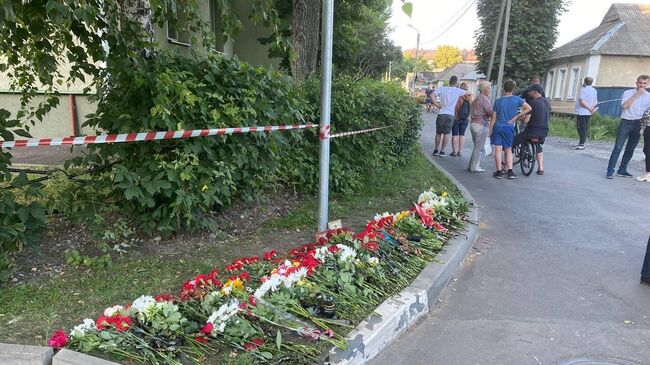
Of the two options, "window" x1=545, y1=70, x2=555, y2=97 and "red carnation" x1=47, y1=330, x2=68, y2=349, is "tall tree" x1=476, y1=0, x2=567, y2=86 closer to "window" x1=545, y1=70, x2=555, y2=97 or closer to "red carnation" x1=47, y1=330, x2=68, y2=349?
"window" x1=545, y1=70, x2=555, y2=97

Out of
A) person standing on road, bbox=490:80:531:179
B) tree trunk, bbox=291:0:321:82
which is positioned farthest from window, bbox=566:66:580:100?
tree trunk, bbox=291:0:321:82

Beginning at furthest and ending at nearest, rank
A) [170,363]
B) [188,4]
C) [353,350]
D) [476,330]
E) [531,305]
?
[188,4] < [531,305] < [476,330] < [353,350] < [170,363]

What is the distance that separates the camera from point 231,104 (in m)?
4.23

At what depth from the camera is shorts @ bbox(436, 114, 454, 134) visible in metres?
10.7

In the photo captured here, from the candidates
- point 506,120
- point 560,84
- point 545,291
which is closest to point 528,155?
point 506,120

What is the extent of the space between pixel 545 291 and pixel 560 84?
32182mm

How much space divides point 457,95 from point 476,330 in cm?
780

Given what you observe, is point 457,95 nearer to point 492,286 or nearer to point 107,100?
point 492,286

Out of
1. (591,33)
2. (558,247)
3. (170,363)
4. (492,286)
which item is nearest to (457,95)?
(558,247)

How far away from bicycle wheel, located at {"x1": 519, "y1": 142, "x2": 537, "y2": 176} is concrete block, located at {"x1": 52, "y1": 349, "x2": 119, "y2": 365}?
27.4ft

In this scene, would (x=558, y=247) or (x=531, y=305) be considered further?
(x=558, y=247)

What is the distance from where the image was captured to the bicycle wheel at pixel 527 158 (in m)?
9.00

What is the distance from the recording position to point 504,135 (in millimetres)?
8547

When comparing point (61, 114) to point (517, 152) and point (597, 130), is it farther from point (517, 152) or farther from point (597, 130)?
point (597, 130)
